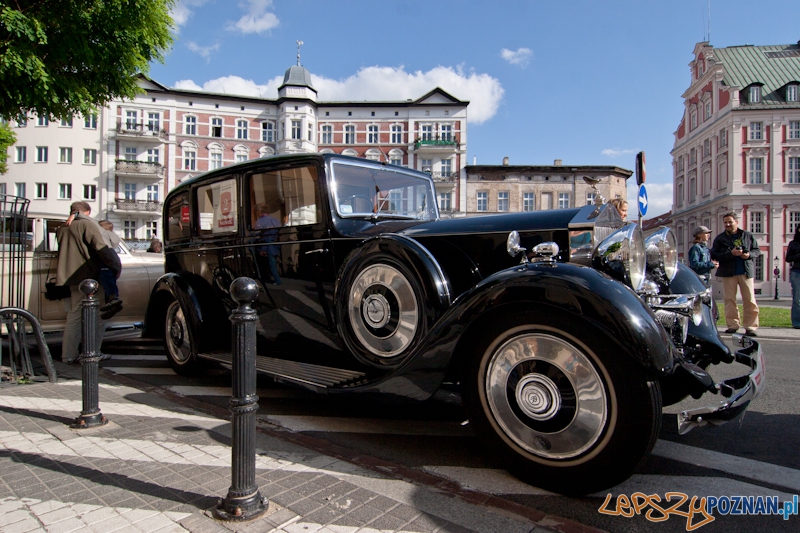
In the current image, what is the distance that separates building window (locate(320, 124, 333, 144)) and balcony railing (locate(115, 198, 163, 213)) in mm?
13268

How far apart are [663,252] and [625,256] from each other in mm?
750

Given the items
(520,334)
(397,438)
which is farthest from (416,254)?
(397,438)

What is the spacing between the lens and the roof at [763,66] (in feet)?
123

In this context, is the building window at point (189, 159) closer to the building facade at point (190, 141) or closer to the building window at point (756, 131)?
the building facade at point (190, 141)

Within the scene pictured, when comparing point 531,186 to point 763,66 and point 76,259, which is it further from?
point 76,259

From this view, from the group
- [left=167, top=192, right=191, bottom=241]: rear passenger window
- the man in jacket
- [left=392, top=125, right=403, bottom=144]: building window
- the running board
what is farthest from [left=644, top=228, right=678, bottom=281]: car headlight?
[left=392, top=125, right=403, bottom=144]: building window

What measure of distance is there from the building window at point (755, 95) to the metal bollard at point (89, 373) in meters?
46.2

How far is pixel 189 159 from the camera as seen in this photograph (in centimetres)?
3669

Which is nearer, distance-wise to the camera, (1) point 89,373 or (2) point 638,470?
(2) point 638,470

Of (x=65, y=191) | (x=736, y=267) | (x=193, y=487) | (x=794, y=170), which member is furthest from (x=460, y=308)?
(x=794, y=170)

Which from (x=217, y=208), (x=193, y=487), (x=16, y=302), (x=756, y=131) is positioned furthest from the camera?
(x=756, y=131)

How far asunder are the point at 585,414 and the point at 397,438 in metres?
1.31

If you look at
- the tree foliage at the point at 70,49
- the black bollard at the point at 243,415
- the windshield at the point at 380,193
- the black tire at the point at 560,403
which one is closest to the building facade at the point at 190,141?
the tree foliage at the point at 70,49

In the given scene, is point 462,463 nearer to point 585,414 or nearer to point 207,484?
point 585,414
